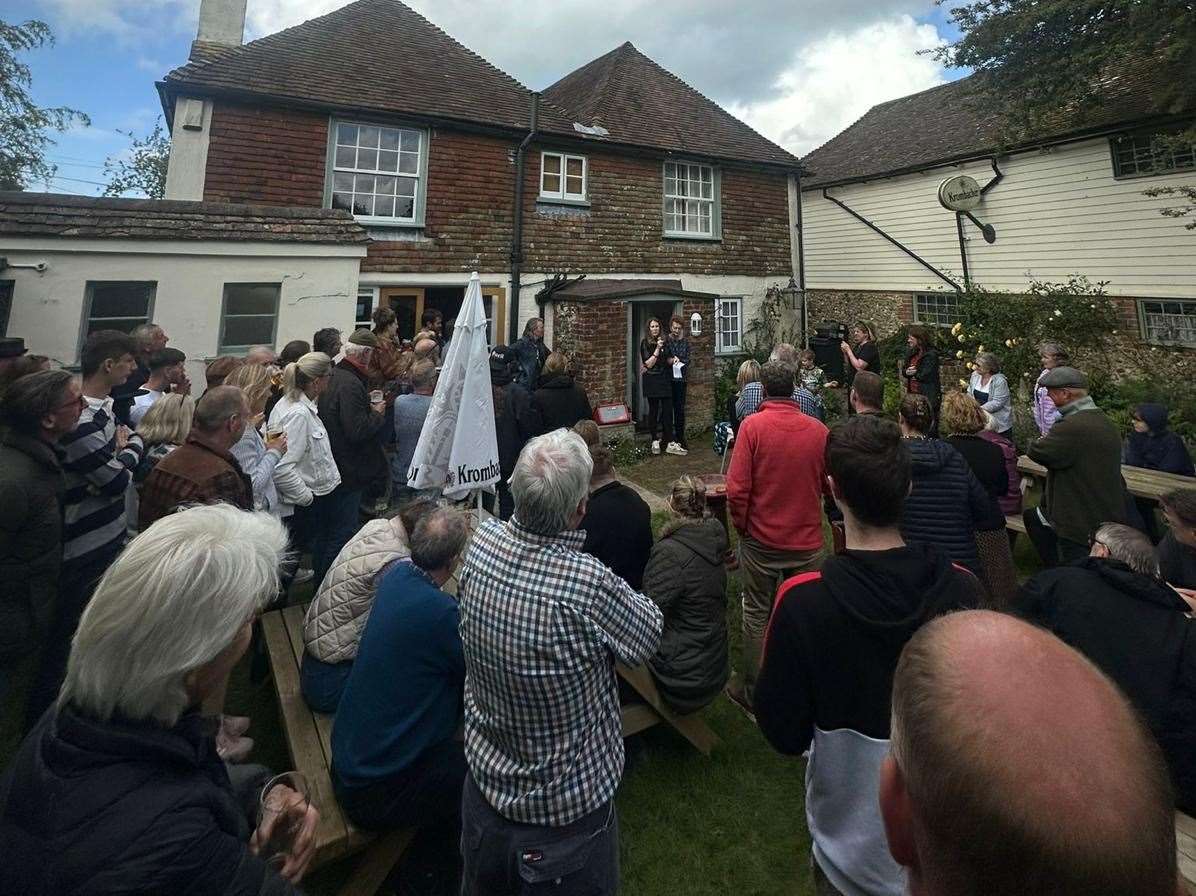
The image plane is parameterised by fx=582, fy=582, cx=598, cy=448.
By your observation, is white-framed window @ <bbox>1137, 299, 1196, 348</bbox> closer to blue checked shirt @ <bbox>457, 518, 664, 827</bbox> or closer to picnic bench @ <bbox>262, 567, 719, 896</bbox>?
picnic bench @ <bbox>262, 567, 719, 896</bbox>

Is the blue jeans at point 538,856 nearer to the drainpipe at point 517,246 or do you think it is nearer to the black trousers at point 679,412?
the black trousers at point 679,412

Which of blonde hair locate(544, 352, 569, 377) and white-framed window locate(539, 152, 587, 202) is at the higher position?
white-framed window locate(539, 152, 587, 202)

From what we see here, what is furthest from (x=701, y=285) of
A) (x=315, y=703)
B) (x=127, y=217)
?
(x=315, y=703)

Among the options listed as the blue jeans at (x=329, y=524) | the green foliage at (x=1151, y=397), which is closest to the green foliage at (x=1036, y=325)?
the green foliage at (x=1151, y=397)

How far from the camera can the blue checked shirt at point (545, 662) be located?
1883 mm

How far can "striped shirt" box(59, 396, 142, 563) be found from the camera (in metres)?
3.03

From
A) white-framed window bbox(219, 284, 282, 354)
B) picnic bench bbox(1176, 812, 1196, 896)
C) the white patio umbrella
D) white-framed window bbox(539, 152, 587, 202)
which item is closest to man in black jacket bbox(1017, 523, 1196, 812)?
picnic bench bbox(1176, 812, 1196, 896)

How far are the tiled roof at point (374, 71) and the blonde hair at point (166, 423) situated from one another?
8.45 metres

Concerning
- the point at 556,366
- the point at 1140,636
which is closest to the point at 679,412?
the point at 556,366

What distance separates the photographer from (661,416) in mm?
10703

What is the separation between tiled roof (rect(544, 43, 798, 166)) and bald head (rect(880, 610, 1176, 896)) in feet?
46.2

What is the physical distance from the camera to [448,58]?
42.4 ft

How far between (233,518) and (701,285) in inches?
548

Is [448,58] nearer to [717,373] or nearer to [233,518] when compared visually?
[717,373]
